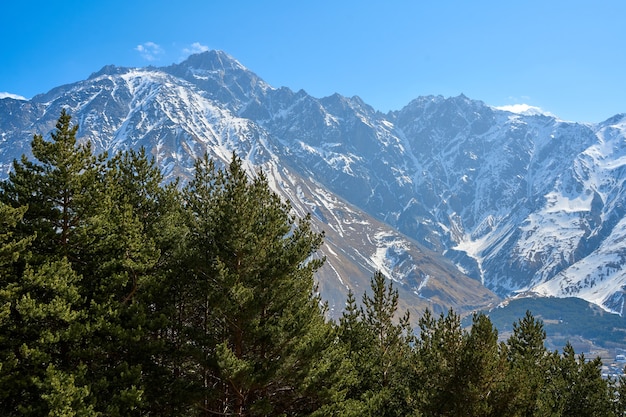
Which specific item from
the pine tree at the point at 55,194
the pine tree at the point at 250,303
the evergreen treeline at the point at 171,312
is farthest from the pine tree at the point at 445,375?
the pine tree at the point at 55,194

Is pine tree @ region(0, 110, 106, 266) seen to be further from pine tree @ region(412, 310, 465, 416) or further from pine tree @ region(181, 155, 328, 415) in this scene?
pine tree @ region(412, 310, 465, 416)

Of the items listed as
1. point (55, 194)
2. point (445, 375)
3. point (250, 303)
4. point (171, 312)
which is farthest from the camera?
point (445, 375)

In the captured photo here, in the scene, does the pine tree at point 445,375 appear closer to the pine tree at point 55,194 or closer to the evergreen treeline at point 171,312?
the evergreen treeline at point 171,312

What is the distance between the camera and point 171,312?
23.5m

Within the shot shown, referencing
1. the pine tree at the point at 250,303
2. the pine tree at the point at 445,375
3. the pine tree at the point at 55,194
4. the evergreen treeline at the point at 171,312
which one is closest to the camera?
the evergreen treeline at the point at 171,312

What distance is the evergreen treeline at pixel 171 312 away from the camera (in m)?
18.1

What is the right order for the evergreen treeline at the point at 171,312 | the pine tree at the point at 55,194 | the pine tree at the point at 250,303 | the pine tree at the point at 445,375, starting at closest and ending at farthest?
1. the evergreen treeline at the point at 171,312
2. the pine tree at the point at 55,194
3. the pine tree at the point at 250,303
4. the pine tree at the point at 445,375

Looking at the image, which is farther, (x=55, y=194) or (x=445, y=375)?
(x=445, y=375)

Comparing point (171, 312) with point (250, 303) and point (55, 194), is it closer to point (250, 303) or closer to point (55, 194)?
point (250, 303)

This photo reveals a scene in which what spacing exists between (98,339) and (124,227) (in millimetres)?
4990

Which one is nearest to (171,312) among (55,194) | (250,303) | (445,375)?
(250,303)

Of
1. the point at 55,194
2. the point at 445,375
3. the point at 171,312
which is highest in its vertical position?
the point at 55,194

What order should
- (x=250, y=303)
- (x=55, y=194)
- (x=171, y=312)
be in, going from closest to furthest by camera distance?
(x=55, y=194) < (x=250, y=303) < (x=171, y=312)

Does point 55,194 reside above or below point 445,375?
above
